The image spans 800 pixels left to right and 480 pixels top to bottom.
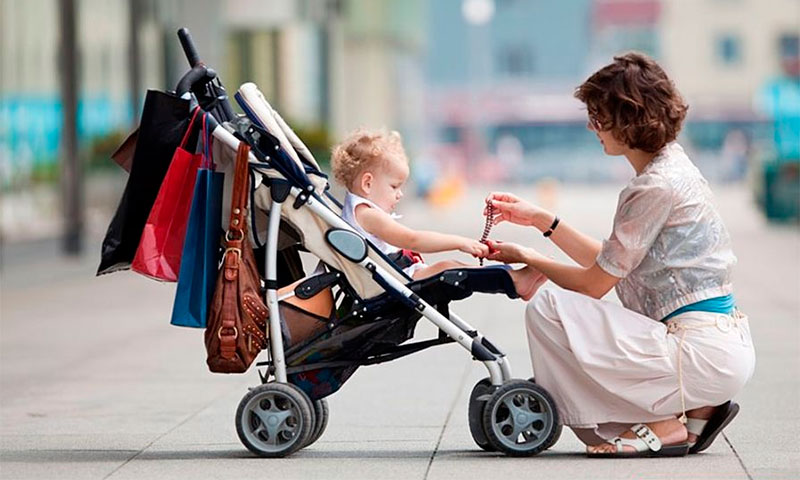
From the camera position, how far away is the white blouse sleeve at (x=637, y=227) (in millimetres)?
5973

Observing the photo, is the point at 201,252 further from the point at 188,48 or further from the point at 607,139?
the point at 607,139

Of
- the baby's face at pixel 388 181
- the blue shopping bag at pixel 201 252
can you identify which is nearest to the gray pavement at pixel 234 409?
the blue shopping bag at pixel 201 252

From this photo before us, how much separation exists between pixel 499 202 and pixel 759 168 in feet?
79.3

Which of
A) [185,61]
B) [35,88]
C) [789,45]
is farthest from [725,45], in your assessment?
[35,88]

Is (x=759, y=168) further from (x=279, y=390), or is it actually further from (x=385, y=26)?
(x=279, y=390)

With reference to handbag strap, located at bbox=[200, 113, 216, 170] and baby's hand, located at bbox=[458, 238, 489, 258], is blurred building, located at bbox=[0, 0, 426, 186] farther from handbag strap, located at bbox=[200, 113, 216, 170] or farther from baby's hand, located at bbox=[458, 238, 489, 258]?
baby's hand, located at bbox=[458, 238, 489, 258]

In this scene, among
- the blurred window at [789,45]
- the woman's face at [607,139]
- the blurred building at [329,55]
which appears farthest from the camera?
the blurred window at [789,45]

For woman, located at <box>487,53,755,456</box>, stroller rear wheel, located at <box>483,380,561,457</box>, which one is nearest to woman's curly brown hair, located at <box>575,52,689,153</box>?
woman, located at <box>487,53,755,456</box>

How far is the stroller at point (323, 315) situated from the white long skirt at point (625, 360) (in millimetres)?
113

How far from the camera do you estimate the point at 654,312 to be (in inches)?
243

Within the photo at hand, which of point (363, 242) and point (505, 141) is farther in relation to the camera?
point (505, 141)

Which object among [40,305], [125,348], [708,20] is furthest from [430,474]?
[708,20]

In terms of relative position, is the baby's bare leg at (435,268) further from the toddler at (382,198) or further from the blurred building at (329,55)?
the blurred building at (329,55)

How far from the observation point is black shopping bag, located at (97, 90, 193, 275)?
20.6 feet
